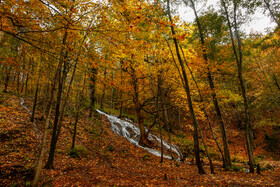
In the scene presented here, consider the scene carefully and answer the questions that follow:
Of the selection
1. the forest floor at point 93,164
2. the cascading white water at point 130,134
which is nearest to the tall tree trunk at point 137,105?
the cascading white water at point 130,134

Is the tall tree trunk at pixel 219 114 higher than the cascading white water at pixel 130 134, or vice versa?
the tall tree trunk at pixel 219 114

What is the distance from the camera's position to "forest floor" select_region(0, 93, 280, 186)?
522 cm

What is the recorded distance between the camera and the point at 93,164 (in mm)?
7719

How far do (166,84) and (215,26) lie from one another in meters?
5.59

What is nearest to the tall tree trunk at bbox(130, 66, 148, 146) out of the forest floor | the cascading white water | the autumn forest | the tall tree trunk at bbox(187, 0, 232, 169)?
the autumn forest

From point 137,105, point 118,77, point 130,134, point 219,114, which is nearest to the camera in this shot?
point 219,114

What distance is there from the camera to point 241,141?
1945 cm

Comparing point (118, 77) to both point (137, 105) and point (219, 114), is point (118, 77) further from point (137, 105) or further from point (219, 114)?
point (219, 114)

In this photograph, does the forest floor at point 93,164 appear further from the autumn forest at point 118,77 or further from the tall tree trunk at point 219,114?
the tall tree trunk at point 219,114

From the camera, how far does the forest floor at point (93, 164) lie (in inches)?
206

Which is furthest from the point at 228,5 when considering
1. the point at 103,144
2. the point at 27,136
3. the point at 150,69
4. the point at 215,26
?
the point at 27,136

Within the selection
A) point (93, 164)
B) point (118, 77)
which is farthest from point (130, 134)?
point (93, 164)

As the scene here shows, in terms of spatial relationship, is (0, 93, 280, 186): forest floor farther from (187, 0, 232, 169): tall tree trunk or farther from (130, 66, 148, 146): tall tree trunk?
(130, 66, 148, 146): tall tree trunk

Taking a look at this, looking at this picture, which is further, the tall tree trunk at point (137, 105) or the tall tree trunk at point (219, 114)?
the tall tree trunk at point (137, 105)
